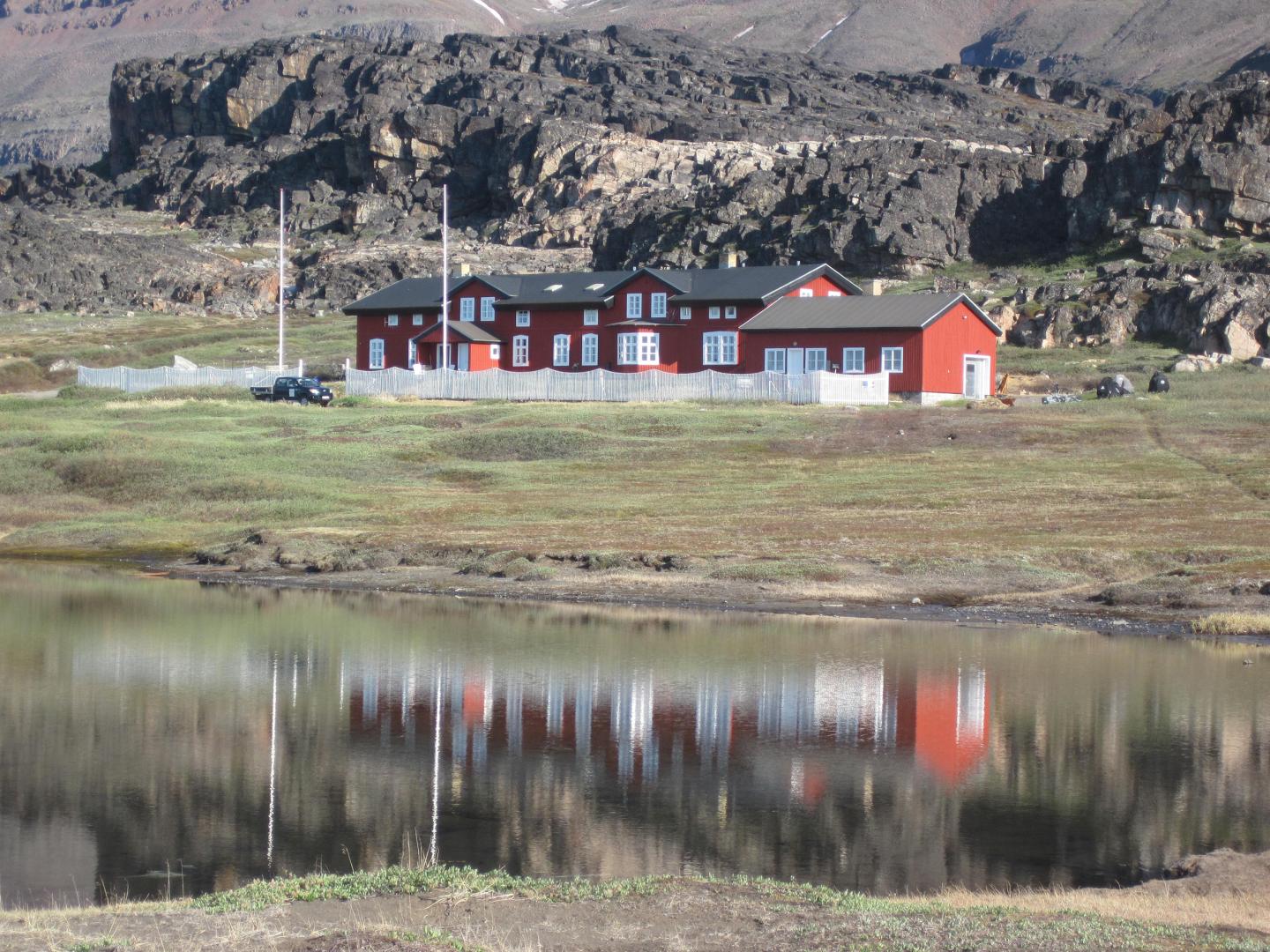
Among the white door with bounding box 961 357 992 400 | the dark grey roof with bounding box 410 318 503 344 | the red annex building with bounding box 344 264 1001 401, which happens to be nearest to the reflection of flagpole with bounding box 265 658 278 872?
the red annex building with bounding box 344 264 1001 401

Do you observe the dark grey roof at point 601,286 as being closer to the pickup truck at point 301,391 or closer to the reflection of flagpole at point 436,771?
the pickup truck at point 301,391

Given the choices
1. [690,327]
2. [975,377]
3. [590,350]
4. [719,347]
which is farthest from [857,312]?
[590,350]

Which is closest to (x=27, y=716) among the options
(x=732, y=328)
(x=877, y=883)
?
(x=877, y=883)

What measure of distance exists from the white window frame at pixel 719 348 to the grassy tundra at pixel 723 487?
890cm

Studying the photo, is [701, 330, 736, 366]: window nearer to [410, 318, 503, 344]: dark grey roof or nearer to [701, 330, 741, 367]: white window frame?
[701, 330, 741, 367]: white window frame

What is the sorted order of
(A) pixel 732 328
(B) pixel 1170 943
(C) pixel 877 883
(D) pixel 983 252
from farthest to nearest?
(D) pixel 983 252
(A) pixel 732 328
(C) pixel 877 883
(B) pixel 1170 943

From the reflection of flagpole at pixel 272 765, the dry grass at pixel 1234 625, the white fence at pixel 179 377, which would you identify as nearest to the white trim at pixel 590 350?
the white fence at pixel 179 377

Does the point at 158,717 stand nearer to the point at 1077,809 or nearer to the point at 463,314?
the point at 1077,809

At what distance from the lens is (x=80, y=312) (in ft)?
521

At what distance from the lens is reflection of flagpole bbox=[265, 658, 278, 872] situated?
689 inches

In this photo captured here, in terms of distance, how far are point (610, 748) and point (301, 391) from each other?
59.0 m

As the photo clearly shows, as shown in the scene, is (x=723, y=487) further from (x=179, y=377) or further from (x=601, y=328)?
(x=179, y=377)

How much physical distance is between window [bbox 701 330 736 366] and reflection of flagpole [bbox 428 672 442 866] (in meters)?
54.3

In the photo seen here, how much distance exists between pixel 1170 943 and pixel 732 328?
69409 mm
